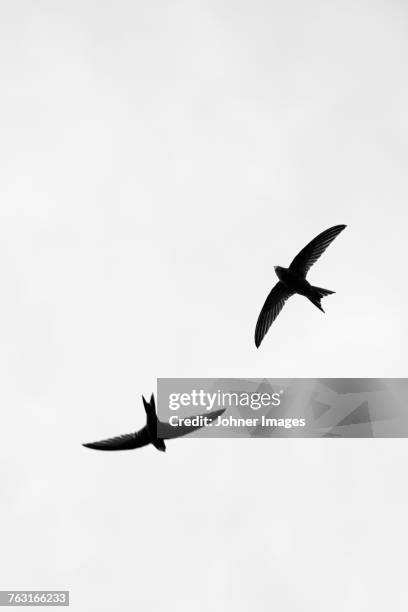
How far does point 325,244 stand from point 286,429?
58.0 feet

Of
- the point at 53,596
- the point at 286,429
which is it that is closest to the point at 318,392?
the point at 286,429

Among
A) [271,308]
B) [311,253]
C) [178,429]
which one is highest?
[311,253]

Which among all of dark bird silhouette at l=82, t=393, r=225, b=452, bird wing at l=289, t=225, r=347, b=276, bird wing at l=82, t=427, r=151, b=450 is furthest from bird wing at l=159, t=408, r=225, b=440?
bird wing at l=289, t=225, r=347, b=276

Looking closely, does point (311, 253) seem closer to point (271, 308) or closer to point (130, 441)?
point (271, 308)

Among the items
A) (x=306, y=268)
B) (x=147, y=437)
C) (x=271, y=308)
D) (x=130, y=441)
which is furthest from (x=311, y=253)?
(x=130, y=441)

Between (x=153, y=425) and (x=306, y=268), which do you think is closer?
(x=153, y=425)

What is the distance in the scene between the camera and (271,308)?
3056 cm

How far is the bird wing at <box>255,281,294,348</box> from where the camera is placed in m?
30.4

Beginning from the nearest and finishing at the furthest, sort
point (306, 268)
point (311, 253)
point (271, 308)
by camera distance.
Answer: point (311, 253) → point (306, 268) → point (271, 308)

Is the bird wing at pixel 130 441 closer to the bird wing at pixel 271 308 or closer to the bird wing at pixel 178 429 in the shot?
the bird wing at pixel 178 429

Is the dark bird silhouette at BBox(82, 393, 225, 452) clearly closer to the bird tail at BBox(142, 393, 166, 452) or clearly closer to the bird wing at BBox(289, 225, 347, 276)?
the bird tail at BBox(142, 393, 166, 452)

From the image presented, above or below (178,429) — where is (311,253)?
above

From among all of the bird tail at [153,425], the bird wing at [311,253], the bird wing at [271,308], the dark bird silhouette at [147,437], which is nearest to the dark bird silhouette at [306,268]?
the bird wing at [311,253]

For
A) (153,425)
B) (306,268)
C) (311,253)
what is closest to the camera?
(153,425)
